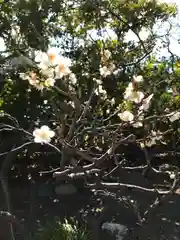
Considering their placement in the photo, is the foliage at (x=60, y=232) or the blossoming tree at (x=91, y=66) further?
the blossoming tree at (x=91, y=66)

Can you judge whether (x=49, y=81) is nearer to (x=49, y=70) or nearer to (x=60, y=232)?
(x=49, y=70)

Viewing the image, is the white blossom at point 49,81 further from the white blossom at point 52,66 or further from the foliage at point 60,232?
the foliage at point 60,232

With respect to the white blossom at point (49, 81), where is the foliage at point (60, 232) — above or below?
below

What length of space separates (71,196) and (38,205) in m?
0.39

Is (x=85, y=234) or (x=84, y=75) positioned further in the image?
(x=84, y=75)

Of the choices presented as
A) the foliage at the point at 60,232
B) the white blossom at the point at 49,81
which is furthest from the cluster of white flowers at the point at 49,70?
the foliage at the point at 60,232

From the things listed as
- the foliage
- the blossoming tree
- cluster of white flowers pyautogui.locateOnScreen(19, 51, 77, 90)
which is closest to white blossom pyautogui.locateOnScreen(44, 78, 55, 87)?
cluster of white flowers pyautogui.locateOnScreen(19, 51, 77, 90)

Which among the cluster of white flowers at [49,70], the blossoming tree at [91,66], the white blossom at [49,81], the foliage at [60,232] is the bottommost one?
the foliage at [60,232]

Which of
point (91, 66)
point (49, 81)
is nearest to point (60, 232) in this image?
point (49, 81)

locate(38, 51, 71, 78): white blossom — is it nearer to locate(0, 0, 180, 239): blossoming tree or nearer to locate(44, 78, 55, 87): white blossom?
locate(44, 78, 55, 87): white blossom

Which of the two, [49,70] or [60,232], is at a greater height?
[49,70]

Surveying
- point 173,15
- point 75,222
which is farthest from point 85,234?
point 173,15

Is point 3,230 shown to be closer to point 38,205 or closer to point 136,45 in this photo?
point 38,205

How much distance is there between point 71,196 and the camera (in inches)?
193
